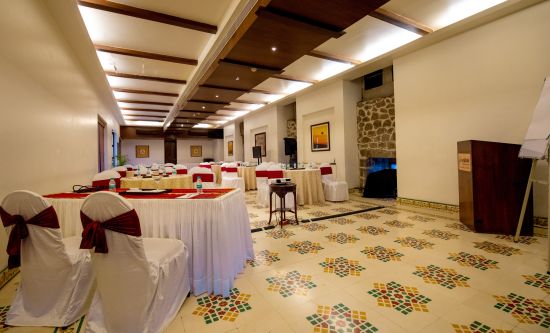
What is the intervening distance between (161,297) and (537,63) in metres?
5.48

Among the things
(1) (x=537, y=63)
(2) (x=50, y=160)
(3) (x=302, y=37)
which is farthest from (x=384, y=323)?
(1) (x=537, y=63)

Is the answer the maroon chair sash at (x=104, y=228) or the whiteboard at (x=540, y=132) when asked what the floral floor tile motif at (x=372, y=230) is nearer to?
the whiteboard at (x=540, y=132)

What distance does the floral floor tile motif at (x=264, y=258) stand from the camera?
2580mm

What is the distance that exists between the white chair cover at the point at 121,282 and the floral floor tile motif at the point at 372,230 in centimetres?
288

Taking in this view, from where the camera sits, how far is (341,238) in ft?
10.8

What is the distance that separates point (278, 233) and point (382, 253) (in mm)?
1428

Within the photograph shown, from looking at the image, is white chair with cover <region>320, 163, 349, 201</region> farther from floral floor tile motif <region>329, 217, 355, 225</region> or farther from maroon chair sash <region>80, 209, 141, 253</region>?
maroon chair sash <region>80, 209, 141, 253</region>

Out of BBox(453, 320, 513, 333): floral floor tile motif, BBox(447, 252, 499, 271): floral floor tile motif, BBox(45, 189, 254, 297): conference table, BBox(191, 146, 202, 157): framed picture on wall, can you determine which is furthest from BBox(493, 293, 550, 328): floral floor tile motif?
BBox(191, 146, 202, 157): framed picture on wall

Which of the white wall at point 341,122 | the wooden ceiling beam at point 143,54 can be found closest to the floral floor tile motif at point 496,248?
the white wall at point 341,122

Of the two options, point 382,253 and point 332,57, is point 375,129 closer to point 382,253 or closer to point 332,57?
point 332,57

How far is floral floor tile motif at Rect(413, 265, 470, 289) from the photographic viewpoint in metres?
2.10

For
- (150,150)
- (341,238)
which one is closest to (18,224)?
(341,238)

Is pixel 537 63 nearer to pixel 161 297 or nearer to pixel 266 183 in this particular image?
pixel 266 183

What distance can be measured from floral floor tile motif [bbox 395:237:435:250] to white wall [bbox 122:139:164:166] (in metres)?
15.6
